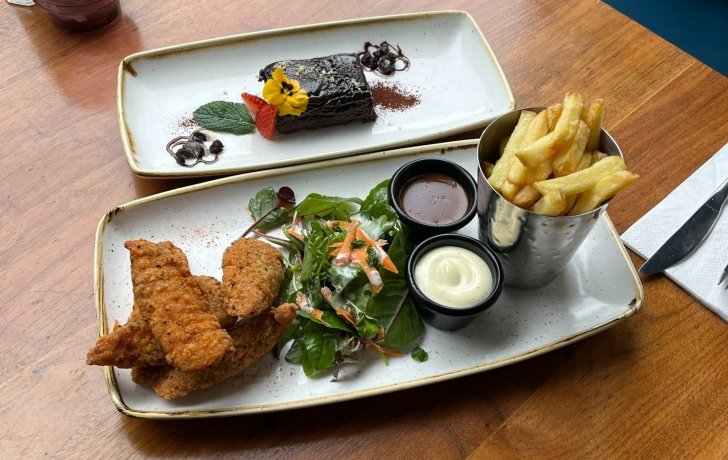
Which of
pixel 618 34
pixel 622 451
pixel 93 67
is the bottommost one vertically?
pixel 622 451

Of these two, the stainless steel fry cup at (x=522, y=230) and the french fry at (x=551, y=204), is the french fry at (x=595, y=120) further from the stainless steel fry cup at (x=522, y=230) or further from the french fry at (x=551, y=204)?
the french fry at (x=551, y=204)

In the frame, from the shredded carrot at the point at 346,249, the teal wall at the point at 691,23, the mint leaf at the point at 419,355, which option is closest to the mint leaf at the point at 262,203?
the shredded carrot at the point at 346,249

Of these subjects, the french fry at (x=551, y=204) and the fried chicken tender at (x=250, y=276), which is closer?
the french fry at (x=551, y=204)

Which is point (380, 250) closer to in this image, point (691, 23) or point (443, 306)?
point (443, 306)

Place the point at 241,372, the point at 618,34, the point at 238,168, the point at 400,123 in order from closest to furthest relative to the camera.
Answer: the point at 241,372
the point at 238,168
the point at 400,123
the point at 618,34

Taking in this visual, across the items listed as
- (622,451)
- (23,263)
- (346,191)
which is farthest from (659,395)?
(23,263)

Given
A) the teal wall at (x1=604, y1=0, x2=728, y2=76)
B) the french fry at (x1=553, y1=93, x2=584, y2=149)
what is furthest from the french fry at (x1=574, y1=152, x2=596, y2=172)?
the teal wall at (x1=604, y1=0, x2=728, y2=76)

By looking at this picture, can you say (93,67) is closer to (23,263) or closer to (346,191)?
(23,263)
